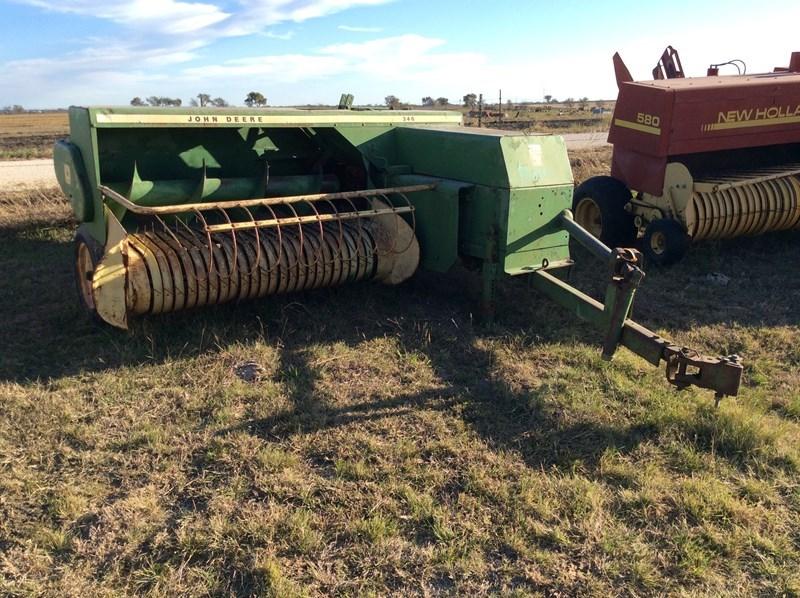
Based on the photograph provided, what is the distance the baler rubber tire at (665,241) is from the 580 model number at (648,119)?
0.89 m

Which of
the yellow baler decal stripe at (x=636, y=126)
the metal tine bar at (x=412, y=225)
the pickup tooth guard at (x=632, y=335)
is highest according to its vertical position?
the yellow baler decal stripe at (x=636, y=126)

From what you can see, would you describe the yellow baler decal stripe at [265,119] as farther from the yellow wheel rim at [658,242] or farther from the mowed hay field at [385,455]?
the yellow wheel rim at [658,242]

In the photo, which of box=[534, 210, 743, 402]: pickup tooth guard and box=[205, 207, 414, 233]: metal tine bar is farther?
box=[205, 207, 414, 233]: metal tine bar

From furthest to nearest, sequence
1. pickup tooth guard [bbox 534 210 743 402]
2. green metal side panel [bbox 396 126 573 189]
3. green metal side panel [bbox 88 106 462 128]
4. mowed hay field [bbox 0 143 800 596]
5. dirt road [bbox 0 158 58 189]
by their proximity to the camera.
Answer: dirt road [bbox 0 158 58 189] → green metal side panel [bbox 396 126 573 189] → green metal side panel [bbox 88 106 462 128] → pickup tooth guard [bbox 534 210 743 402] → mowed hay field [bbox 0 143 800 596]

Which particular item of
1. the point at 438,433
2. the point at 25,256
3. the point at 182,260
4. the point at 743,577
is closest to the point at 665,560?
the point at 743,577

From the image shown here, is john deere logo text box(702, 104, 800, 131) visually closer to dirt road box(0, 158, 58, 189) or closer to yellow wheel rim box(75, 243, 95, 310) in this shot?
yellow wheel rim box(75, 243, 95, 310)

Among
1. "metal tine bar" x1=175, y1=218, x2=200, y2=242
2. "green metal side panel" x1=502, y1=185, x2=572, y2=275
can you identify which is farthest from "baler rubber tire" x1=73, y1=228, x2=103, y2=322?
"green metal side panel" x1=502, y1=185, x2=572, y2=275

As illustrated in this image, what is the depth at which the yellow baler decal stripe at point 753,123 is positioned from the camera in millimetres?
6414

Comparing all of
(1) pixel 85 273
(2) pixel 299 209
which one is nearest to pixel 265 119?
(2) pixel 299 209

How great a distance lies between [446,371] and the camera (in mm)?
4152

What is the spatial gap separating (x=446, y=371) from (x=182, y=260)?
5.92 feet

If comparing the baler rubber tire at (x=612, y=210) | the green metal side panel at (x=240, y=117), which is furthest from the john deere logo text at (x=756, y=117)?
the green metal side panel at (x=240, y=117)

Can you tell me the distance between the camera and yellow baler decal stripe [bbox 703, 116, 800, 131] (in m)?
6.41

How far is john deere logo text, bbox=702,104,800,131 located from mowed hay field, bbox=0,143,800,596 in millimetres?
2152
